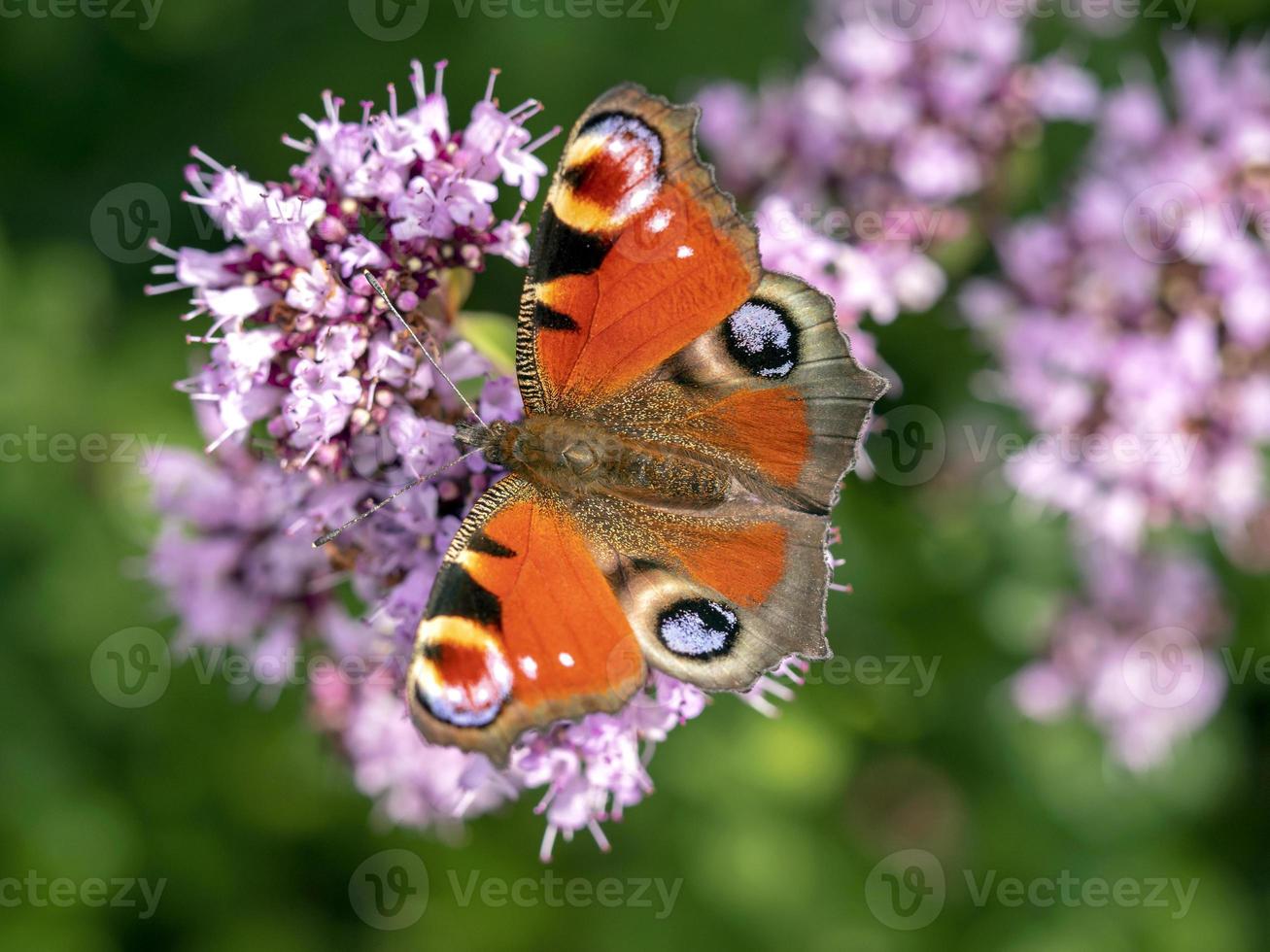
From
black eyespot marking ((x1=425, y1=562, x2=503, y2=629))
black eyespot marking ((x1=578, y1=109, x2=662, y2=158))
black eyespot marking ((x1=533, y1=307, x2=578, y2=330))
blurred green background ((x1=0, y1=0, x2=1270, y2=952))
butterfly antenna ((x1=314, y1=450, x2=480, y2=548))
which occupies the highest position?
black eyespot marking ((x1=578, y1=109, x2=662, y2=158))

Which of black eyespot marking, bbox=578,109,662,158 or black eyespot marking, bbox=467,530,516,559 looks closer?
black eyespot marking, bbox=467,530,516,559

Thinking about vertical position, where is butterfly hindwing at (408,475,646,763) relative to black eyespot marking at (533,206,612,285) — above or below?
below

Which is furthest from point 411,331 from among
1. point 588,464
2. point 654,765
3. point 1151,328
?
point 1151,328

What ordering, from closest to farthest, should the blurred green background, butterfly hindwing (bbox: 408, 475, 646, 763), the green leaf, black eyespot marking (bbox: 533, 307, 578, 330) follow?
butterfly hindwing (bbox: 408, 475, 646, 763) → black eyespot marking (bbox: 533, 307, 578, 330) → the green leaf → the blurred green background

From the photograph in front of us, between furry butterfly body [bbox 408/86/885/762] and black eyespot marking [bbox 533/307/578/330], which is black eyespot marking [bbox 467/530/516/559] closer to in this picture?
furry butterfly body [bbox 408/86/885/762]

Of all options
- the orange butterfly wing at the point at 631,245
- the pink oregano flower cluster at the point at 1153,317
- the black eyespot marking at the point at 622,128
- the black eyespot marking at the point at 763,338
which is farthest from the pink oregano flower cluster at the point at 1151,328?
the black eyespot marking at the point at 622,128

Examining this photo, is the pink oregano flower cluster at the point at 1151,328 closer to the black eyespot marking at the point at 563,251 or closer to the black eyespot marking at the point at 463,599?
the black eyespot marking at the point at 563,251

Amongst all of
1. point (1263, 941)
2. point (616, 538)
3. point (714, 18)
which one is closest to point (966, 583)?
point (1263, 941)

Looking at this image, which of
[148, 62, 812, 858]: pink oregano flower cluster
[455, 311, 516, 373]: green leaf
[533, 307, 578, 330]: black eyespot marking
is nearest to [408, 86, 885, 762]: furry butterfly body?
[533, 307, 578, 330]: black eyespot marking
